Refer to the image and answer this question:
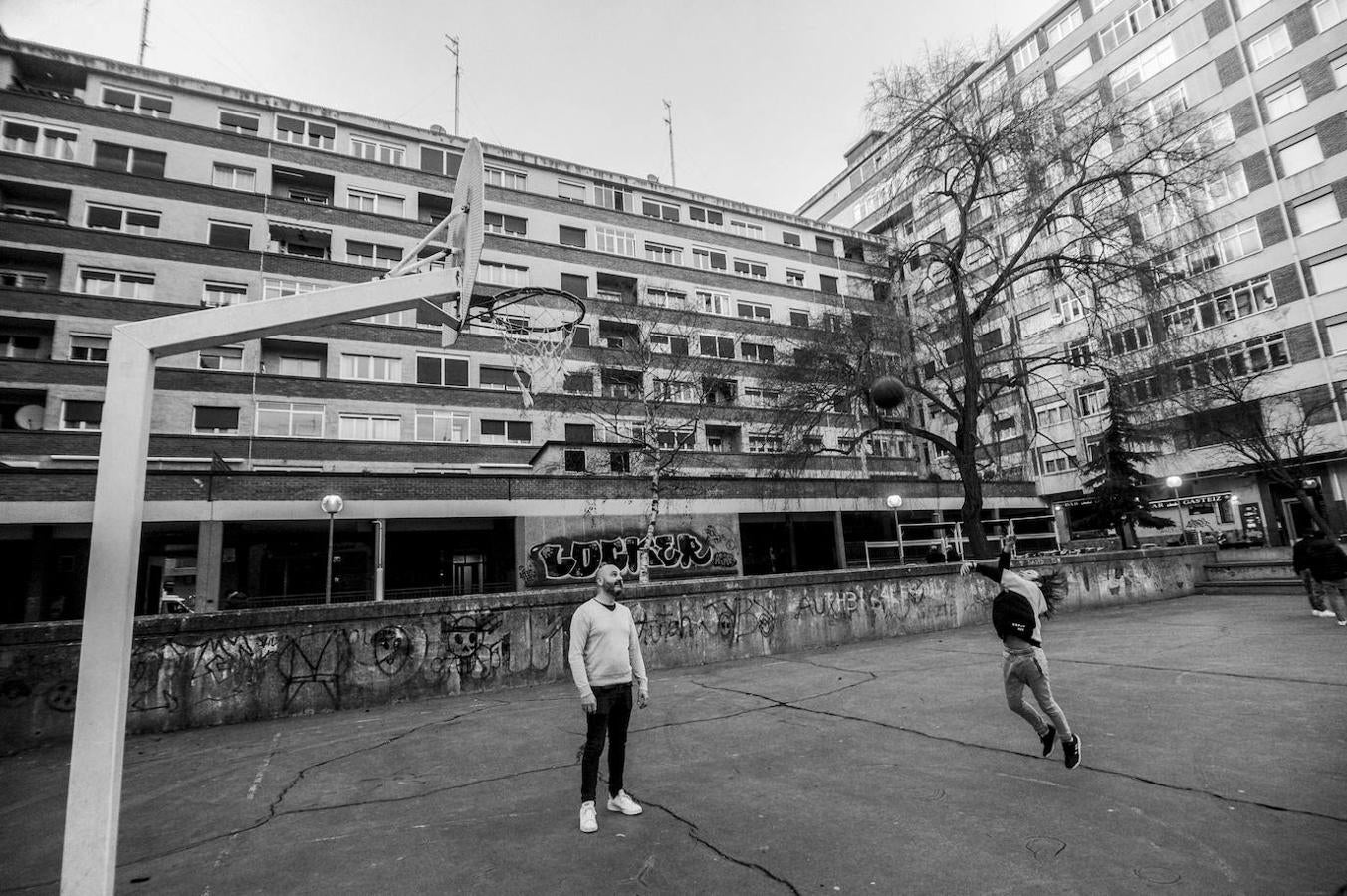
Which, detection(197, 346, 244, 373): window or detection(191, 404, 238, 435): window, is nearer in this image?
detection(191, 404, 238, 435): window

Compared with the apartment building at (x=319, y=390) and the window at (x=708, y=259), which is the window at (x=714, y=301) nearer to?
the window at (x=708, y=259)

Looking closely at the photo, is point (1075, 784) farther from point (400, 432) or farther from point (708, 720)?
point (400, 432)

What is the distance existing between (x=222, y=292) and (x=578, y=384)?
1487 centimetres

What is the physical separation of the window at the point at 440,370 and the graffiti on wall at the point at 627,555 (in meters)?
9.83

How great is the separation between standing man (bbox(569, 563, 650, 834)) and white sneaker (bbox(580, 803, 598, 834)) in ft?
0.55

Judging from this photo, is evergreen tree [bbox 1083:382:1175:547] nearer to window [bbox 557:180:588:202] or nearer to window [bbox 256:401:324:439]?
window [bbox 557:180:588:202]

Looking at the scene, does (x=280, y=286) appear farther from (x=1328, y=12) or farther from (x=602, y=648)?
(x=1328, y=12)

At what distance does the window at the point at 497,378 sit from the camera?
29598 mm

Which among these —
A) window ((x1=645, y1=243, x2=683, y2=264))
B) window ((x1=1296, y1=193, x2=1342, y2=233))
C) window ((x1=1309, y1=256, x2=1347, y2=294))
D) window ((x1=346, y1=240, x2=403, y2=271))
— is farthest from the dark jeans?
window ((x1=1296, y1=193, x2=1342, y2=233))

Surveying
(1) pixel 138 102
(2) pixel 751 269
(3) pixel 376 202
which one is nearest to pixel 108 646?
(3) pixel 376 202

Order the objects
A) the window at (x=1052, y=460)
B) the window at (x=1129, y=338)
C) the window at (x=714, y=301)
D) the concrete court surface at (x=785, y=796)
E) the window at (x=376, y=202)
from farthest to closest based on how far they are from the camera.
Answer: the window at (x=1052, y=460), the window at (x=714, y=301), the window at (x=376, y=202), the window at (x=1129, y=338), the concrete court surface at (x=785, y=796)

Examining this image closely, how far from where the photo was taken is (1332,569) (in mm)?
10633

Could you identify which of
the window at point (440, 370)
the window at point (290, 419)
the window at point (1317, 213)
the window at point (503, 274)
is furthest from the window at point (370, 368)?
the window at point (1317, 213)

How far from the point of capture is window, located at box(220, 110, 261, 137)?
28.3 m
